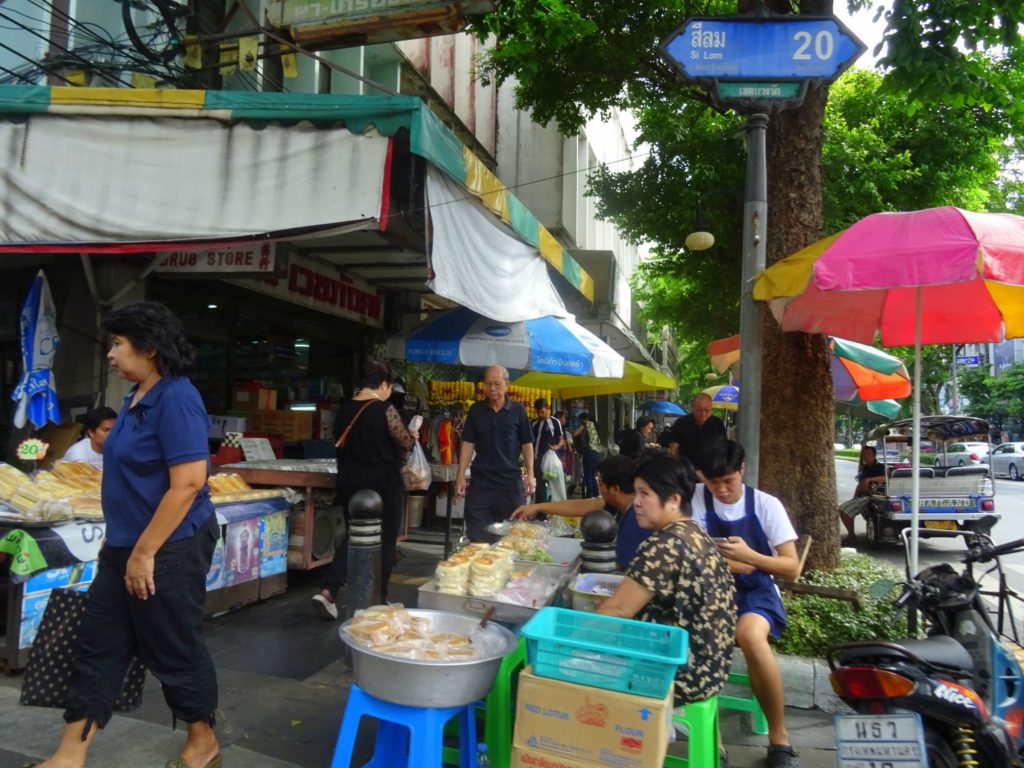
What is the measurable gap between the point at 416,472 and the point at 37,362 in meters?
3.38

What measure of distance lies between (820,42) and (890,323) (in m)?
2.28

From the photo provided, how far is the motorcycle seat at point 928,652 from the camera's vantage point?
2697mm

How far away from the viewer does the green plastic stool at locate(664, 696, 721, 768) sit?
104 inches

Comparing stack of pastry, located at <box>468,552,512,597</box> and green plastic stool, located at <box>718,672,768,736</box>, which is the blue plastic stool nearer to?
stack of pastry, located at <box>468,552,512,597</box>

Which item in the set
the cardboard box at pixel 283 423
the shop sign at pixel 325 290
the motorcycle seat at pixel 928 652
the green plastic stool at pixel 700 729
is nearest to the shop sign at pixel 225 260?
the shop sign at pixel 325 290

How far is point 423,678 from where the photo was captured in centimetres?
248

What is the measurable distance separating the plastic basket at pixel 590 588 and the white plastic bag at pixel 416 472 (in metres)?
3.14

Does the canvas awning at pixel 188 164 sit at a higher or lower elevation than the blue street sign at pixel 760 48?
lower

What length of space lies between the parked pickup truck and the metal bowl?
8.55 metres

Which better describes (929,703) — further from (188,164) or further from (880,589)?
(188,164)

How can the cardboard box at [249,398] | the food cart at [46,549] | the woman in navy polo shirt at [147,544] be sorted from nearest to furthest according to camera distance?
the woman in navy polo shirt at [147,544]
the food cart at [46,549]
the cardboard box at [249,398]

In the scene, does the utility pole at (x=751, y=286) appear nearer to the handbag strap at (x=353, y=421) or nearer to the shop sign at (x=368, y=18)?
the shop sign at (x=368, y=18)

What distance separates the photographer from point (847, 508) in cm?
1120

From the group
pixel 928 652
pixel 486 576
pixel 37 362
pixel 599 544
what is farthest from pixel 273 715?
pixel 37 362
